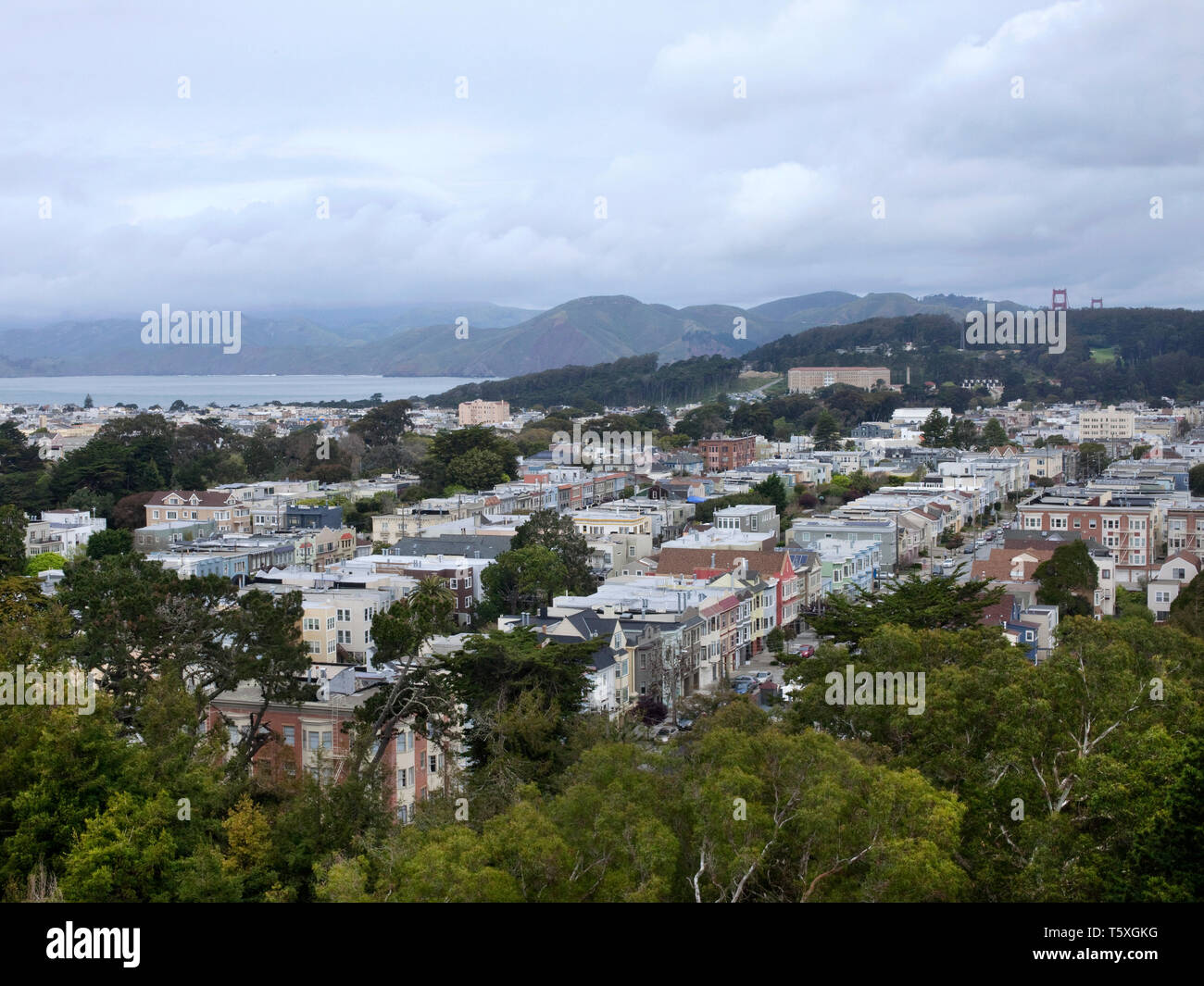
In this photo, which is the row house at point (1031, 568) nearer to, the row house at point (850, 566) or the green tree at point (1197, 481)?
the row house at point (850, 566)

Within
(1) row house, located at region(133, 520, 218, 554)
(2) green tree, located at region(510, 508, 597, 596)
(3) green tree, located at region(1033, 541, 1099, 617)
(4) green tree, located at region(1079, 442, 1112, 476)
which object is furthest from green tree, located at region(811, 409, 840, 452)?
(3) green tree, located at region(1033, 541, 1099, 617)

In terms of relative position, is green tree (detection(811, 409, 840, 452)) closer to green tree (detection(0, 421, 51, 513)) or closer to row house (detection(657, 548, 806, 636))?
row house (detection(657, 548, 806, 636))

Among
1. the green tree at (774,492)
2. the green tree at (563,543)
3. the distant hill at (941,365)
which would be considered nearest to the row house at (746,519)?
the green tree at (774,492)

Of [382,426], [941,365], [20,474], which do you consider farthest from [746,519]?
[941,365]

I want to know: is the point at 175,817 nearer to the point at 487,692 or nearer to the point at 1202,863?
the point at 487,692

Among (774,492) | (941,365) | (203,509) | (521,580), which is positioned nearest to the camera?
(521,580)

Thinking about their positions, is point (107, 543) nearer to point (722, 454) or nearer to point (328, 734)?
point (328, 734)
